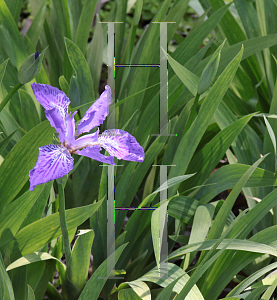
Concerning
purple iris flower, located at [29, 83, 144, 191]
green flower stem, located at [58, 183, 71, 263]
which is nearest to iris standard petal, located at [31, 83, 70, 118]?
purple iris flower, located at [29, 83, 144, 191]

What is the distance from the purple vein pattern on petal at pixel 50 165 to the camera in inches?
13.6

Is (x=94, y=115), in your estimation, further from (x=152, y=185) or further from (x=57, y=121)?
(x=152, y=185)

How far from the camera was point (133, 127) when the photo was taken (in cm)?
82

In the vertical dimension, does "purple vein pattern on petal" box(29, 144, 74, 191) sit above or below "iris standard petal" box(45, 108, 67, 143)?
below

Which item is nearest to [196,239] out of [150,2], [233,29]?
[233,29]

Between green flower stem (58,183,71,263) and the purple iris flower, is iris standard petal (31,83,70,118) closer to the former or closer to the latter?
the purple iris flower

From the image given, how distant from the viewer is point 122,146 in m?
0.45

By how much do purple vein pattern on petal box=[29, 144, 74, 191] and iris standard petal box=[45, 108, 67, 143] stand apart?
3cm

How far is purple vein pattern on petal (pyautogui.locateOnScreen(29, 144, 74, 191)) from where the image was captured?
13.6 inches

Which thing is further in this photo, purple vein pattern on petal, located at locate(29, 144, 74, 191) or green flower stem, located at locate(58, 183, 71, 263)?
green flower stem, located at locate(58, 183, 71, 263)

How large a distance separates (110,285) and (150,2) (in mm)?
1986

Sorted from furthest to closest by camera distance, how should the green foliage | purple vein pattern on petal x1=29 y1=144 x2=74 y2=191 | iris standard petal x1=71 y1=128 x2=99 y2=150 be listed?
the green foliage
iris standard petal x1=71 y1=128 x2=99 y2=150
purple vein pattern on petal x1=29 y1=144 x2=74 y2=191

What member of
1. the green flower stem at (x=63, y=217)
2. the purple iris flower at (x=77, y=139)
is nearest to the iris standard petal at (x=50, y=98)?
the purple iris flower at (x=77, y=139)

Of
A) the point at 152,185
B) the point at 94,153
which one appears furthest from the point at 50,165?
the point at 152,185
